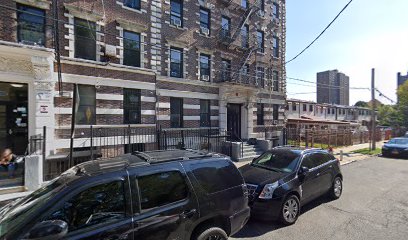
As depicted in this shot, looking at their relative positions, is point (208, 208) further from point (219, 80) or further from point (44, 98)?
point (219, 80)

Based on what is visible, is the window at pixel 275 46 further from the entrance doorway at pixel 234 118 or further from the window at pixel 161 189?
the window at pixel 161 189

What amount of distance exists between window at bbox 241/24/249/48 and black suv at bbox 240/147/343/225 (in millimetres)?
13921

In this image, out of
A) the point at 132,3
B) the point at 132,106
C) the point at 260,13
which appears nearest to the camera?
the point at 132,106

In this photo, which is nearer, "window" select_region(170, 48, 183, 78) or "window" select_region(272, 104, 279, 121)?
"window" select_region(170, 48, 183, 78)

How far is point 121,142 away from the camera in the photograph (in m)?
12.4

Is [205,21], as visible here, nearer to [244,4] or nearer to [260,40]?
[244,4]

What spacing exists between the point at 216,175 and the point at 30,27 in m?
10.9

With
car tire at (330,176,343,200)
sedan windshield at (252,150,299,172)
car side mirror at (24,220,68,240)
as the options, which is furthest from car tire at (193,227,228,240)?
car tire at (330,176,343,200)

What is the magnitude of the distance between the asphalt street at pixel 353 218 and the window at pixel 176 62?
11.1 meters

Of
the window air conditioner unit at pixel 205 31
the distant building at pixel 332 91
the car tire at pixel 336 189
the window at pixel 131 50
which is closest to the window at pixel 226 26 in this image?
the window air conditioner unit at pixel 205 31

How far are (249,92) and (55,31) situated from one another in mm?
13397

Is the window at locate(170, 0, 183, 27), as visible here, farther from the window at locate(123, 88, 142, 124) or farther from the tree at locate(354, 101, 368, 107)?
the tree at locate(354, 101, 368, 107)

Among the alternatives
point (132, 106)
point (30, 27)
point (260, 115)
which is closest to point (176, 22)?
point (132, 106)

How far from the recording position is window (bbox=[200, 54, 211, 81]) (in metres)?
16.8
